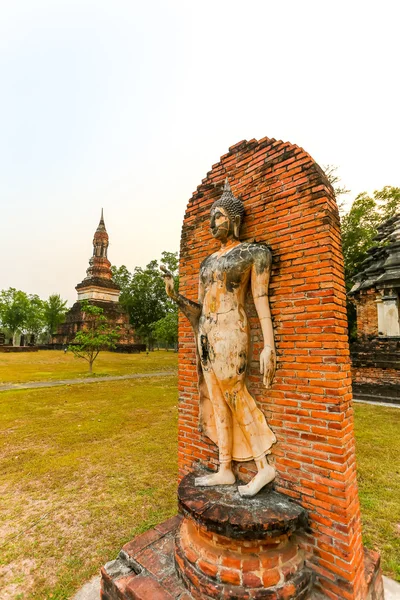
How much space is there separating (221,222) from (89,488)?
13.4 feet

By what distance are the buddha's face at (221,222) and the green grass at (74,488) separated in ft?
10.9

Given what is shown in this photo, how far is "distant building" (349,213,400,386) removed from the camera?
10805mm

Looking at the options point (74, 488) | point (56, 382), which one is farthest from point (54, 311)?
point (74, 488)

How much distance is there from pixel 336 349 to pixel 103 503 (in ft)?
11.8

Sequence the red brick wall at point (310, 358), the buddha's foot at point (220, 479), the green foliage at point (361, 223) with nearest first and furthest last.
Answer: the red brick wall at point (310, 358), the buddha's foot at point (220, 479), the green foliage at point (361, 223)

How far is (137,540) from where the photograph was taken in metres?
2.85

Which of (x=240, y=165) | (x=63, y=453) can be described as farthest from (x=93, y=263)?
(x=240, y=165)

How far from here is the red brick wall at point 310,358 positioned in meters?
2.26

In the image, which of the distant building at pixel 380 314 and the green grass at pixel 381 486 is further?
the distant building at pixel 380 314

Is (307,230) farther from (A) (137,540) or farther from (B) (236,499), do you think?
(A) (137,540)

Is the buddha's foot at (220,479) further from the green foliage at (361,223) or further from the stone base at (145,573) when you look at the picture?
the green foliage at (361,223)

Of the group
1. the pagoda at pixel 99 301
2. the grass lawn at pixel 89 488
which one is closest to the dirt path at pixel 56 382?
the grass lawn at pixel 89 488

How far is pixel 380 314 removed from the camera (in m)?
13.4

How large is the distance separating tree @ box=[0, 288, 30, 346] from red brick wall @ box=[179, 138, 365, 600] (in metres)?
47.4
